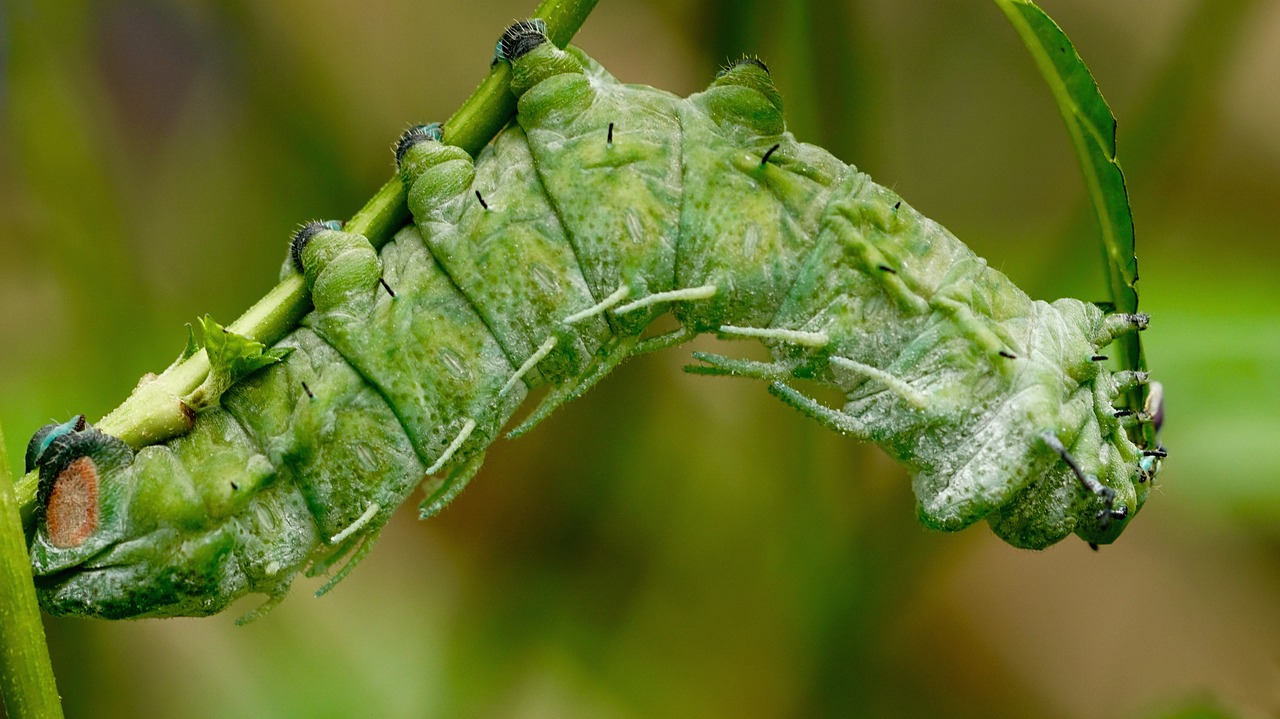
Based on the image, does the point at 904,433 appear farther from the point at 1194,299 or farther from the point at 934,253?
the point at 1194,299

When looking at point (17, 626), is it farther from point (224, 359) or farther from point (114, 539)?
point (224, 359)

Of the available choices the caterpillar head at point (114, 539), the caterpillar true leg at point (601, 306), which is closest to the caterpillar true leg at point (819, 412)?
the caterpillar true leg at point (601, 306)

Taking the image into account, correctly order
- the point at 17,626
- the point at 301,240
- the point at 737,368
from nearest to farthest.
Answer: the point at 17,626
the point at 737,368
the point at 301,240

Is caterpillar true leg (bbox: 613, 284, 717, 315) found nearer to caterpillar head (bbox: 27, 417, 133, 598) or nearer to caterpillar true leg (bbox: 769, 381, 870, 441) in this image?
caterpillar true leg (bbox: 769, 381, 870, 441)

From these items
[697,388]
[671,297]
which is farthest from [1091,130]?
[697,388]

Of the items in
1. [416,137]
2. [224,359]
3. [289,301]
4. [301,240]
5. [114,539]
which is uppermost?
[416,137]
